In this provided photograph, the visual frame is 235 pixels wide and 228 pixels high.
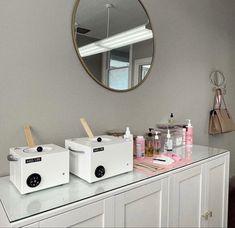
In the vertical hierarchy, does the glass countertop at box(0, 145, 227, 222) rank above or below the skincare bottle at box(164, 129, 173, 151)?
below

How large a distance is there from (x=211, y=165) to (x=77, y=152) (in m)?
0.98

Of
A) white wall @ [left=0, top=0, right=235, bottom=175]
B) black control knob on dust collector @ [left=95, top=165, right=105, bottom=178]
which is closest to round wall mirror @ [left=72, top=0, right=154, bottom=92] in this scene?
white wall @ [left=0, top=0, right=235, bottom=175]

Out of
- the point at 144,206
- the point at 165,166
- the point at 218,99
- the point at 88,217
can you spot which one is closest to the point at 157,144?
the point at 165,166

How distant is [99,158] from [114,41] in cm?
91

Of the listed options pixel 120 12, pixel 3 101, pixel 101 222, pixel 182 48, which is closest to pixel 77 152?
pixel 101 222

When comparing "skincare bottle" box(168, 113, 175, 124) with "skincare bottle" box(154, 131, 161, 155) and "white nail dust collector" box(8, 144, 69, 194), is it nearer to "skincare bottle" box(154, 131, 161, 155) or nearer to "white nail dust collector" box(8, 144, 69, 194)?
"skincare bottle" box(154, 131, 161, 155)

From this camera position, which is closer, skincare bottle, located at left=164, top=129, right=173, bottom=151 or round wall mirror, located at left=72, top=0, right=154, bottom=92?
round wall mirror, located at left=72, top=0, right=154, bottom=92

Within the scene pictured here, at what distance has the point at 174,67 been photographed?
7.06ft

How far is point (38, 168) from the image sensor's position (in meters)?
0.97

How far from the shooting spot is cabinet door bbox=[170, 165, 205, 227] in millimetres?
1324

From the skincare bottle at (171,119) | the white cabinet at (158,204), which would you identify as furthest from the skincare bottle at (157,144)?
the skincare bottle at (171,119)

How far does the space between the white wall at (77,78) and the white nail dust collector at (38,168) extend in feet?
0.79

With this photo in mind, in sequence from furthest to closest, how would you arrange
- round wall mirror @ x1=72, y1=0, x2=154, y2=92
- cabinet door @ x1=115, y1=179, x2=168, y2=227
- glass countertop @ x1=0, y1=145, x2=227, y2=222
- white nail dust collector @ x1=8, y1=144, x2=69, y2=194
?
1. round wall mirror @ x1=72, y1=0, x2=154, y2=92
2. cabinet door @ x1=115, y1=179, x2=168, y2=227
3. white nail dust collector @ x1=8, y1=144, x2=69, y2=194
4. glass countertop @ x1=0, y1=145, x2=227, y2=222

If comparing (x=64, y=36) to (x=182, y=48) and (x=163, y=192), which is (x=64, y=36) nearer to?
(x=163, y=192)
